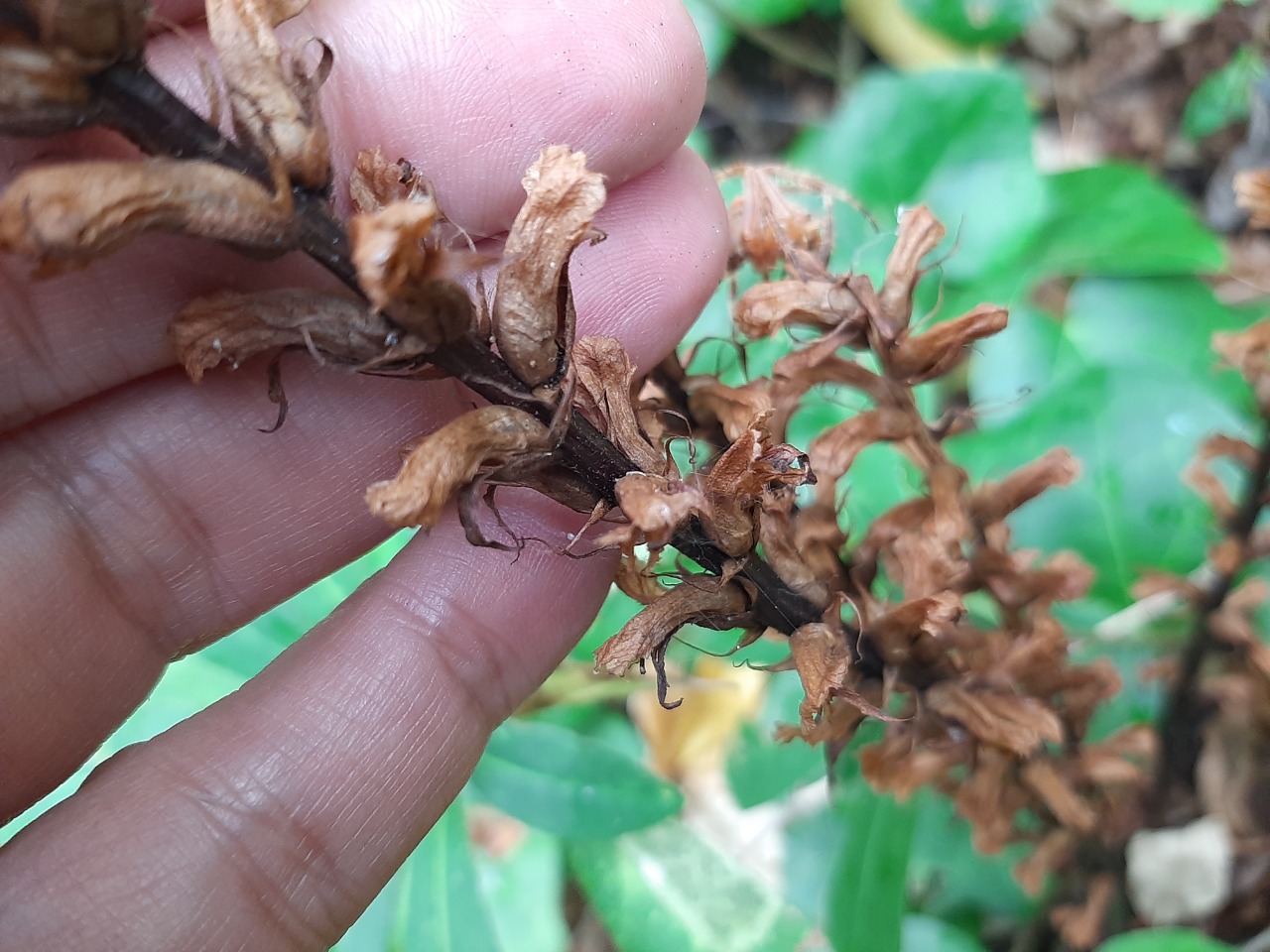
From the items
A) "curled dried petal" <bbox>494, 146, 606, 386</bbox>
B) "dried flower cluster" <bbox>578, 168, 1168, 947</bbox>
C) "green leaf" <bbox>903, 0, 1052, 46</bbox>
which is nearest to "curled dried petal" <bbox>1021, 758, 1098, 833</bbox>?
"dried flower cluster" <bbox>578, 168, 1168, 947</bbox>

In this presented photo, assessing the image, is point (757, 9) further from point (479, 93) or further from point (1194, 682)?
point (1194, 682)

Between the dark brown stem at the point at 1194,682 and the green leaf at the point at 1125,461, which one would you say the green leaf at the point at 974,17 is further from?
the dark brown stem at the point at 1194,682

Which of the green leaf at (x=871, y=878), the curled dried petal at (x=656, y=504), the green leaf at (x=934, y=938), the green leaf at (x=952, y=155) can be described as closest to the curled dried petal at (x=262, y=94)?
the curled dried petal at (x=656, y=504)

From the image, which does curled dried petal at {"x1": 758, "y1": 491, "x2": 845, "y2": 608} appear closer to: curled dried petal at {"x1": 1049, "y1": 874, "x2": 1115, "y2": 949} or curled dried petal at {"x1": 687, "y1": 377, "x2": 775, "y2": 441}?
curled dried petal at {"x1": 687, "y1": 377, "x2": 775, "y2": 441}

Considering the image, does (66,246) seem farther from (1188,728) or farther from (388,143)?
(1188,728)

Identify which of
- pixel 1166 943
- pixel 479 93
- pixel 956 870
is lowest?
pixel 956 870

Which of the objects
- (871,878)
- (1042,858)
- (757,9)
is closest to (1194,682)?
(1042,858)
